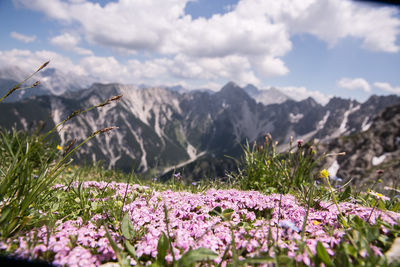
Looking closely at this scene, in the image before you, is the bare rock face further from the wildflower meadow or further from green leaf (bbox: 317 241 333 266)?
green leaf (bbox: 317 241 333 266)

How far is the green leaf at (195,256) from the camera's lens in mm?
2600

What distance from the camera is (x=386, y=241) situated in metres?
2.86

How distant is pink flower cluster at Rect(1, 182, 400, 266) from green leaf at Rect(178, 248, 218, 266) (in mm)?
230

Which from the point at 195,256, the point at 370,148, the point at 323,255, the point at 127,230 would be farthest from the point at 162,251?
the point at 370,148

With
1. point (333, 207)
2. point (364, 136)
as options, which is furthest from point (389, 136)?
point (333, 207)

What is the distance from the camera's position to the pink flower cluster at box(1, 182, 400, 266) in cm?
285

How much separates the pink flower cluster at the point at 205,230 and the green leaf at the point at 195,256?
9.1 inches

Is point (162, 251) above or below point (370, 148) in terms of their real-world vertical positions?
above

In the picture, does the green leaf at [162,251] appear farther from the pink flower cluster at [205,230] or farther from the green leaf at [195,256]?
the green leaf at [195,256]

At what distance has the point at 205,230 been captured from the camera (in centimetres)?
355

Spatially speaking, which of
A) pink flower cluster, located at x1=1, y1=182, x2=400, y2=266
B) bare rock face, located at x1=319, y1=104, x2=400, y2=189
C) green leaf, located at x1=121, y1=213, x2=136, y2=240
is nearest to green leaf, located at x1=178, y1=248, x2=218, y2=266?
pink flower cluster, located at x1=1, y1=182, x2=400, y2=266

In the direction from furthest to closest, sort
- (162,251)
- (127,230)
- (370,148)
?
(370,148)
(127,230)
(162,251)

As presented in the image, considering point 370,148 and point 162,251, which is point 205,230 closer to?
point 162,251

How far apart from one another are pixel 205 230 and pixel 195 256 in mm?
923
